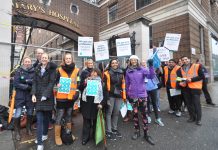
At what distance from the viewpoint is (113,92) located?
14.0ft

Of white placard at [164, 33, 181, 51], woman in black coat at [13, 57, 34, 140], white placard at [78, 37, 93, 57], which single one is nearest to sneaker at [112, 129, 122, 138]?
woman in black coat at [13, 57, 34, 140]

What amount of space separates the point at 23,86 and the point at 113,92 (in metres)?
2.12

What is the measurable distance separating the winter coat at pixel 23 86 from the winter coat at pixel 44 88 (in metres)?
0.63

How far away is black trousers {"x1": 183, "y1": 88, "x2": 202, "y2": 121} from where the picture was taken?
501 cm

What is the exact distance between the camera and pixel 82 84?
4.18 m

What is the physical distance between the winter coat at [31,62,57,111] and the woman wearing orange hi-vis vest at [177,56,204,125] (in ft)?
11.8

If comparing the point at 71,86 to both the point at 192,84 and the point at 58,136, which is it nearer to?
the point at 58,136

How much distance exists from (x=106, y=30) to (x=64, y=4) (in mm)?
5061

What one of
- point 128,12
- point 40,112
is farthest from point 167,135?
point 128,12

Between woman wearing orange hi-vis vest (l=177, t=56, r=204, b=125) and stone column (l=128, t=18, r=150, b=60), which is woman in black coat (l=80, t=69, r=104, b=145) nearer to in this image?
woman wearing orange hi-vis vest (l=177, t=56, r=204, b=125)

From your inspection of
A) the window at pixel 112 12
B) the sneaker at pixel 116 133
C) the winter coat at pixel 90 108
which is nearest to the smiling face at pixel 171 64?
the sneaker at pixel 116 133

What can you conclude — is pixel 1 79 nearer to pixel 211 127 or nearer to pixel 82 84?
pixel 82 84

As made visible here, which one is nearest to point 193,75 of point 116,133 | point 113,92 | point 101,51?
point 113,92

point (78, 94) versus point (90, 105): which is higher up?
point (78, 94)
